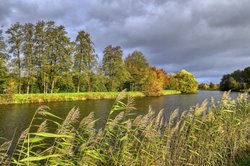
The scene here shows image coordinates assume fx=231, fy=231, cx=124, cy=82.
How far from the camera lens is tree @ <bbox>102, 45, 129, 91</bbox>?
56344 mm

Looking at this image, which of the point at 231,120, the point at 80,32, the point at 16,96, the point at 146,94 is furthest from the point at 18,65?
the point at 231,120

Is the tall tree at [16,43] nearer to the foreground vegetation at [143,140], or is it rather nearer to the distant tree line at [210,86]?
the foreground vegetation at [143,140]

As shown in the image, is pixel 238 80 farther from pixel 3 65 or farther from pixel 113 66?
pixel 3 65

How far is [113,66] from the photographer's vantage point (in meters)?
56.8

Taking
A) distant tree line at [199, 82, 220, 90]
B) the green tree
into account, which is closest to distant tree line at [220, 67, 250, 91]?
distant tree line at [199, 82, 220, 90]

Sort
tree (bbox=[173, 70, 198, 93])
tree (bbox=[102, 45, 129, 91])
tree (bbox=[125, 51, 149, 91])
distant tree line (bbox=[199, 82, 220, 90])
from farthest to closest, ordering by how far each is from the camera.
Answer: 1. distant tree line (bbox=[199, 82, 220, 90])
2. tree (bbox=[173, 70, 198, 93])
3. tree (bbox=[125, 51, 149, 91])
4. tree (bbox=[102, 45, 129, 91])

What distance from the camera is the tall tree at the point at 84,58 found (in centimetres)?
4809

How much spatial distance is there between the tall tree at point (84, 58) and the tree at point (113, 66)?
21.4 feet

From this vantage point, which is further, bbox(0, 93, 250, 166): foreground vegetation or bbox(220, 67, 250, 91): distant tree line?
bbox(220, 67, 250, 91): distant tree line

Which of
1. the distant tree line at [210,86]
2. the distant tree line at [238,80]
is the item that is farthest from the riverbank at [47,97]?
the distant tree line at [210,86]

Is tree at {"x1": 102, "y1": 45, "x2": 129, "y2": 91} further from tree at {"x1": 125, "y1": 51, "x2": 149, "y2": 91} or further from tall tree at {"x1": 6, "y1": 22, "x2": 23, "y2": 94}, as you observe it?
tall tree at {"x1": 6, "y1": 22, "x2": 23, "y2": 94}

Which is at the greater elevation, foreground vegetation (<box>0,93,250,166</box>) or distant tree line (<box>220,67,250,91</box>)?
distant tree line (<box>220,67,250,91</box>)

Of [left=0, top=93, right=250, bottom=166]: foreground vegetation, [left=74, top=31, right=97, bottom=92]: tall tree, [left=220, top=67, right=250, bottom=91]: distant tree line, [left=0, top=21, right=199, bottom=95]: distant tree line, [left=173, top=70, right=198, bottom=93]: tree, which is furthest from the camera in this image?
[left=220, top=67, right=250, bottom=91]: distant tree line

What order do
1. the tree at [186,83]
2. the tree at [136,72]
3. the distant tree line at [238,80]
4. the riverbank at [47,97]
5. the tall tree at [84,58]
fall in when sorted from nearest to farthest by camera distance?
the riverbank at [47,97] < the tall tree at [84,58] < the tree at [136,72] < the tree at [186,83] < the distant tree line at [238,80]
